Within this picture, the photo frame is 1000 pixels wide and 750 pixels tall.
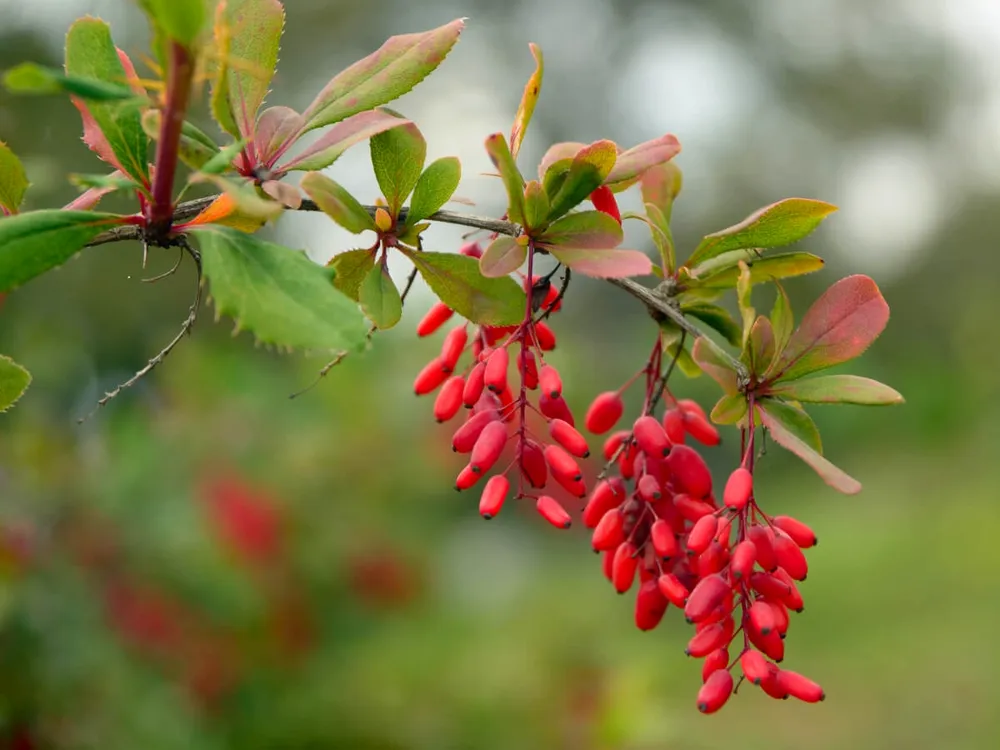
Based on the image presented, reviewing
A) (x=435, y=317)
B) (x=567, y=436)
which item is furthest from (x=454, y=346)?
(x=567, y=436)

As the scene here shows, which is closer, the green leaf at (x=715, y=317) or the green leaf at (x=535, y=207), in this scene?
the green leaf at (x=535, y=207)

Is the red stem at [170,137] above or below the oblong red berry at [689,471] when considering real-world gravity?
above

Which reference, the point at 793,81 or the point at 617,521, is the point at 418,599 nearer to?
the point at 617,521

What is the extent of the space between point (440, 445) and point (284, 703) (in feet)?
4.02

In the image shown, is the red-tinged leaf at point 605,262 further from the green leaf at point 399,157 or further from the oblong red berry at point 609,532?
the oblong red berry at point 609,532

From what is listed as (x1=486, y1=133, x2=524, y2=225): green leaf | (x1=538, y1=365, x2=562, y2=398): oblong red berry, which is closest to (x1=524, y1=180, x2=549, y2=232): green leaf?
(x1=486, y1=133, x2=524, y2=225): green leaf

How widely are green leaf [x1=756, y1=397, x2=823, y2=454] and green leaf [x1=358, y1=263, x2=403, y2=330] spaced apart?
289mm

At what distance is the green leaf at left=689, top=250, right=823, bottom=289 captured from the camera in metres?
0.79

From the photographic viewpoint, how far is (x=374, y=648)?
3486 mm

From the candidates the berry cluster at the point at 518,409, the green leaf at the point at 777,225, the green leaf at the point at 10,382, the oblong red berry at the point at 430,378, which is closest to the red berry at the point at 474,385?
the berry cluster at the point at 518,409

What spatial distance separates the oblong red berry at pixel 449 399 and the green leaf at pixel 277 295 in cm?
19

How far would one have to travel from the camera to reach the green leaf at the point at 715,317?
0.80 metres

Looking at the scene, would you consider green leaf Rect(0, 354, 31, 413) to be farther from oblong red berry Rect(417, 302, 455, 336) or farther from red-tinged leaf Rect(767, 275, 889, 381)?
red-tinged leaf Rect(767, 275, 889, 381)

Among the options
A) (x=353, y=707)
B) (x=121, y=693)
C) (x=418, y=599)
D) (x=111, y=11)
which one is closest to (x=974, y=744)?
(x=418, y=599)
